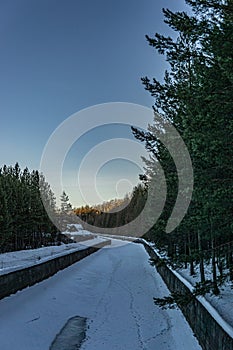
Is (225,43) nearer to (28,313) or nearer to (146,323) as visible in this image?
(146,323)

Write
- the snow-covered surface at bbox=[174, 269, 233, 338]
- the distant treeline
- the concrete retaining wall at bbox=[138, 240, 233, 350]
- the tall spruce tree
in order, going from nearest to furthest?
the concrete retaining wall at bbox=[138, 240, 233, 350] < the snow-covered surface at bbox=[174, 269, 233, 338] < the tall spruce tree < the distant treeline

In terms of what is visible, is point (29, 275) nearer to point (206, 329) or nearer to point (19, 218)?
point (206, 329)

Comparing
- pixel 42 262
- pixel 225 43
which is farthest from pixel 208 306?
pixel 42 262

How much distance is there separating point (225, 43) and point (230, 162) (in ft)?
7.71

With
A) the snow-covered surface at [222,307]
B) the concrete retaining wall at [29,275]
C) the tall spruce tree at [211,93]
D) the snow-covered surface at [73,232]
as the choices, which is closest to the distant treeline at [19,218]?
the snow-covered surface at [73,232]

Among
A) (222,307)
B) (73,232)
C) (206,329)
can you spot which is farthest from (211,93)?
(73,232)

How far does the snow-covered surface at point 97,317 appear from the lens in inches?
375

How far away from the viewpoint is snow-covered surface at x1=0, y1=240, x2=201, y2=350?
31.2 ft

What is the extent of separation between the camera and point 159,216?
72.4ft

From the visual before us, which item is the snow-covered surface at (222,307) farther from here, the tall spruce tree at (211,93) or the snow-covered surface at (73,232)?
the snow-covered surface at (73,232)

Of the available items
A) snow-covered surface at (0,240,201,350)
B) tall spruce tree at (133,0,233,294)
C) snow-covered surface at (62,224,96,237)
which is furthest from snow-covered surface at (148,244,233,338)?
snow-covered surface at (62,224,96,237)

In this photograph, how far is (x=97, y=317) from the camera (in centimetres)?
1245

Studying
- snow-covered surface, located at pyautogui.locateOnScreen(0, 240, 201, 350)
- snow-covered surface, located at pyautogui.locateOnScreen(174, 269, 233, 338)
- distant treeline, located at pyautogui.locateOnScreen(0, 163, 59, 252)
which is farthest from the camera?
distant treeline, located at pyautogui.locateOnScreen(0, 163, 59, 252)

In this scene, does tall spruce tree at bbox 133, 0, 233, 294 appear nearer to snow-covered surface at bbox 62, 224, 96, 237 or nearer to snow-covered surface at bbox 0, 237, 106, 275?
snow-covered surface at bbox 0, 237, 106, 275
